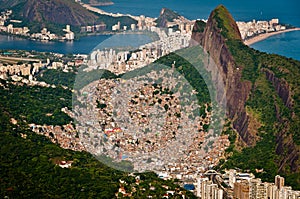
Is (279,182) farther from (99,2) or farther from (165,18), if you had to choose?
(99,2)

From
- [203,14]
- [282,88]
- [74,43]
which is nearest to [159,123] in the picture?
[282,88]

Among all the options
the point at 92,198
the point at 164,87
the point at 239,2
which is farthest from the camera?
the point at 239,2

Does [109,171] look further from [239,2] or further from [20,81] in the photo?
[239,2]

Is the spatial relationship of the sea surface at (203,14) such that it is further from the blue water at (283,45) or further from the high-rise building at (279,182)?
the high-rise building at (279,182)

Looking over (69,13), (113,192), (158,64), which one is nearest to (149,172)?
(113,192)

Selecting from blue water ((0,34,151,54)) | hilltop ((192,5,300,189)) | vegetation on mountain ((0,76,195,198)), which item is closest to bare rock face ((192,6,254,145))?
hilltop ((192,5,300,189))

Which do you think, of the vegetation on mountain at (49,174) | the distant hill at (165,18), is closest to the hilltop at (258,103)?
the vegetation on mountain at (49,174)

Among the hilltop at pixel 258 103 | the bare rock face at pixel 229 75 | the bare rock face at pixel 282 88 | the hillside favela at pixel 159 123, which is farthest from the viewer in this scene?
the bare rock face at pixel 229 75

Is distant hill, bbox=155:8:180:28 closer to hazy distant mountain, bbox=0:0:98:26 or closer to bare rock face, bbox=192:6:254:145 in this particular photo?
hazy distant mountain, bbox=0:0:98:26

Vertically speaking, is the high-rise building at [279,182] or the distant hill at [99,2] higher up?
the distant hill at [99,2]
